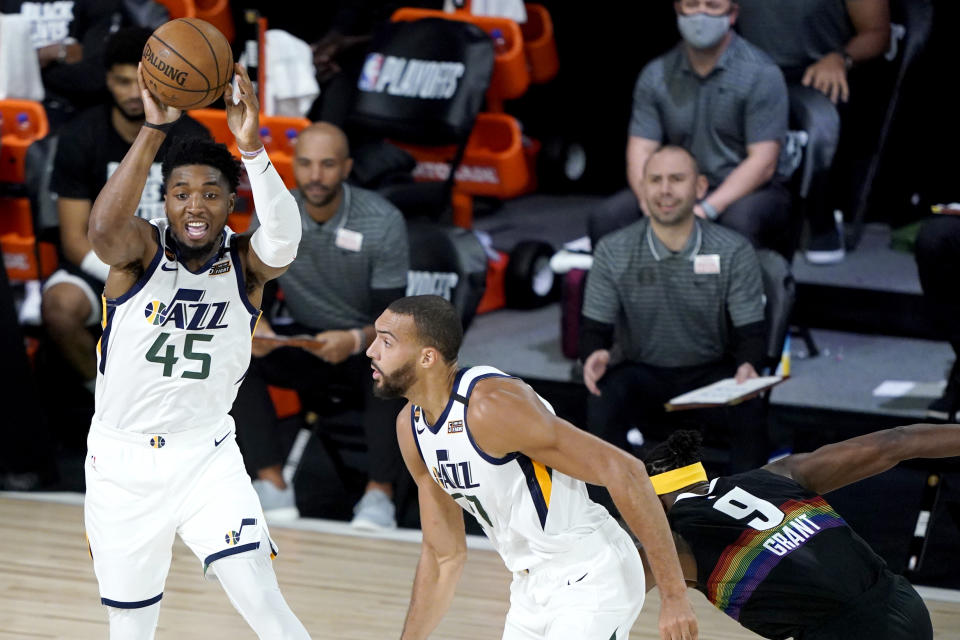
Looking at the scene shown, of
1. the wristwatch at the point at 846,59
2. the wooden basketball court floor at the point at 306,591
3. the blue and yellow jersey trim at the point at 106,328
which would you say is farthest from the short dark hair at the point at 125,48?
the wristwatch at the point at 846,59

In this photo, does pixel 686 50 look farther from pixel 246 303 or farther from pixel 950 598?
pixel 246 303

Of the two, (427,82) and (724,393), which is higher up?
(427,82)

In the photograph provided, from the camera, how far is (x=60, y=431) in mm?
5980

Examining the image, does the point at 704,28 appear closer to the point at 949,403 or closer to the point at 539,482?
the point at 949,403

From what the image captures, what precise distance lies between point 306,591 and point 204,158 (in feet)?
5.61

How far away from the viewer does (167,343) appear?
11.7 feet

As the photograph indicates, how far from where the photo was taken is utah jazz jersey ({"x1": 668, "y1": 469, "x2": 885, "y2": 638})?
3.32m

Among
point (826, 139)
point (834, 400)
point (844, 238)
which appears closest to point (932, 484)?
point (834, 400)

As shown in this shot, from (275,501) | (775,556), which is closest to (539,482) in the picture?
(775,556)

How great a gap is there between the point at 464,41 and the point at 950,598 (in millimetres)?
3197

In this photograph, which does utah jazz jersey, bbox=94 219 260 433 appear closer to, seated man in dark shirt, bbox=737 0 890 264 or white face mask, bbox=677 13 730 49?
white face mask, bbox=677 13 730 49

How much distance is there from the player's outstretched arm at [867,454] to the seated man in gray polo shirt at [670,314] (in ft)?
4.85

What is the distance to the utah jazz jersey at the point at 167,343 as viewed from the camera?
354 centimetres

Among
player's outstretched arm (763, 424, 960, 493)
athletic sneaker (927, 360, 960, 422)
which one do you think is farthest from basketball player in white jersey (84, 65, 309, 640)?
athletic sneaker (927, 360, 960, 422)
